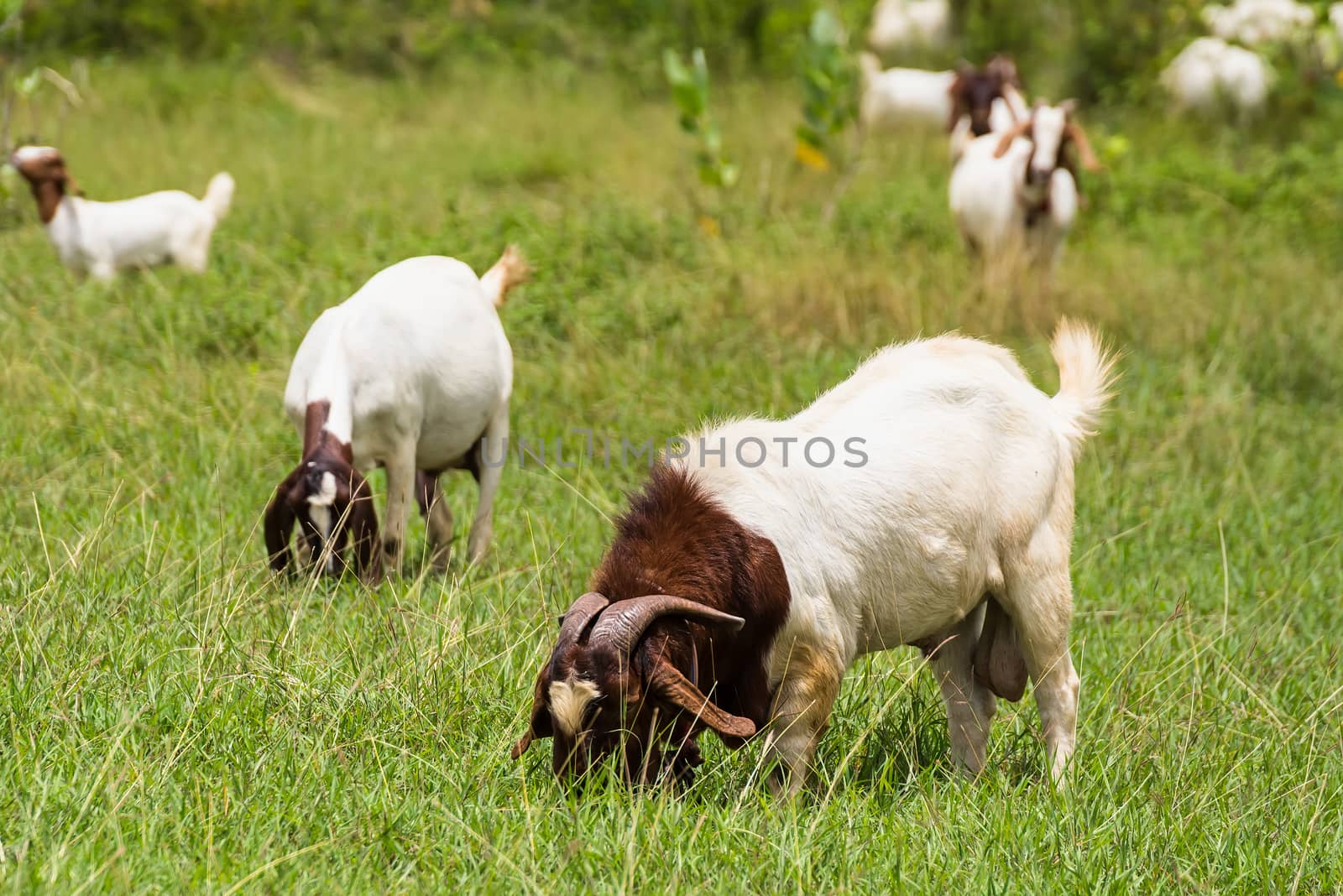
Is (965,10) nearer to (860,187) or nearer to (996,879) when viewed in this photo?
(860,187)

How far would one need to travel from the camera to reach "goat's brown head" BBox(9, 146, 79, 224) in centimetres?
875

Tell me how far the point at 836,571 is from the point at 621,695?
81cm

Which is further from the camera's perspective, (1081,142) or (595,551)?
(1081,142)

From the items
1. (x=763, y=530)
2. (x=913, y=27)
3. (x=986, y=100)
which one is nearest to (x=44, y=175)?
(x=763, y=530)

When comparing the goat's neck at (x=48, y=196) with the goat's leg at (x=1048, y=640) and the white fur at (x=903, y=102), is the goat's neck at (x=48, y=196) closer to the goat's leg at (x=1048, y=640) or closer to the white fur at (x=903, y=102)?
the goat's leg at (x=1048, y=640)

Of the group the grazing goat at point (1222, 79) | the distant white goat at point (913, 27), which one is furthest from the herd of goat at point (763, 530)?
the distant white goat at point (913, 27)

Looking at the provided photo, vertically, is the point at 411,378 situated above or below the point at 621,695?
below

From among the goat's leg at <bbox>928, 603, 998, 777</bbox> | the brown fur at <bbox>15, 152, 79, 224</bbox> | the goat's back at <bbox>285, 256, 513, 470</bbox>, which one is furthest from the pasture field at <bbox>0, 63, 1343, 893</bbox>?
the goat's back at <bbox>285, 256, 513, 470</bbox>

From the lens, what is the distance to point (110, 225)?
9.05m

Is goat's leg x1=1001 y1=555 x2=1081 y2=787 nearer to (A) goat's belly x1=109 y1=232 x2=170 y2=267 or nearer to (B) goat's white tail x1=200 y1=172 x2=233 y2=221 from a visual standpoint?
(A) goat's belly x1=109 y1=232 x2=170 y2=267

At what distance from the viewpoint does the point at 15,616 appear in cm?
436

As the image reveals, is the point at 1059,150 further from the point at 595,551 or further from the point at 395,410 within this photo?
the point at 395,410

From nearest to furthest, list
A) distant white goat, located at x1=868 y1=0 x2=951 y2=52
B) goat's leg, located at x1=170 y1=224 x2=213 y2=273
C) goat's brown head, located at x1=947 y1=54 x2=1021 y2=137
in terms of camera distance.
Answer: goat's leg, located at x1=170 y1=224 x2=213 y2=273
goat's brown head, located at x1=947 y1=54 x2=1021 y2=137
distant white goat, located at x1=868 y1=0 x2=951 y2=52

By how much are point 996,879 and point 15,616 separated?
279 cm
